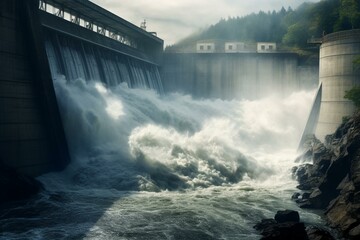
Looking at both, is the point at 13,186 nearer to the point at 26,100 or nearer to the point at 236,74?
the point at 26,100

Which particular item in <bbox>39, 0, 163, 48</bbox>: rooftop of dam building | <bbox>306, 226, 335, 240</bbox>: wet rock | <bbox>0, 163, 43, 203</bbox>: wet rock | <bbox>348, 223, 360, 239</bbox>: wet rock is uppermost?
<bbox>39, 0, 163, 48</bbox>: rooftop of dam building

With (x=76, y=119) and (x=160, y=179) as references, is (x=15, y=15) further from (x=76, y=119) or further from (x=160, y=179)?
(x=160, y=179)

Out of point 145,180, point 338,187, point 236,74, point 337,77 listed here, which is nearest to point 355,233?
point 338,187

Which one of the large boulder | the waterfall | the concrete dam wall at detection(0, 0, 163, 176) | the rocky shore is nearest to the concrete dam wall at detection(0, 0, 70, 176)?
the concrete dam wall at detection(0, 0, 163, 176)

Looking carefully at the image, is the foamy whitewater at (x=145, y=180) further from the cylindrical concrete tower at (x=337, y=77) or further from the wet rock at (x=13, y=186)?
the cylindrical concrete tower at (x=337, y=77)

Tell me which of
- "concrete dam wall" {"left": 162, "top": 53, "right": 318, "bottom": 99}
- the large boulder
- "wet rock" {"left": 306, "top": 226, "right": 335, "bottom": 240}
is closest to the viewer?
"wet rock" {"left": 306, "top": 226, "right": 335, "bottom": 240}

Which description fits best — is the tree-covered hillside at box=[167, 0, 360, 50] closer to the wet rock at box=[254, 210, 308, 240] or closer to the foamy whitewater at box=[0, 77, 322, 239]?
the foamy whitewater at box=[0, 77, 322, 239]

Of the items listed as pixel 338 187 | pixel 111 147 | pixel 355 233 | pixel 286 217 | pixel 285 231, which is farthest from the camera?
pixel 111 147
